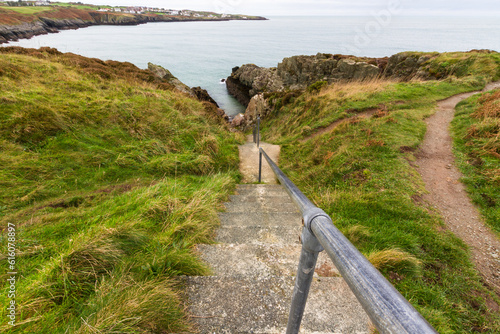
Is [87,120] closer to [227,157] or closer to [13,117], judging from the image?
[13,117]

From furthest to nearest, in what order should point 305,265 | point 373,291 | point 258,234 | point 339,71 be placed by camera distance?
point 339,71 < point 258,234 < point 305,265 < point 373,291

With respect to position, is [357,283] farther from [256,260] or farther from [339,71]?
[339,71]

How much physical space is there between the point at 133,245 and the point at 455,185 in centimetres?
691

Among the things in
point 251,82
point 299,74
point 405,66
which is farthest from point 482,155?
point 251,82

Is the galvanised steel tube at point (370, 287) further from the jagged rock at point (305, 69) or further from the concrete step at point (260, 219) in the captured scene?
the jagged rock at point (305, 69)

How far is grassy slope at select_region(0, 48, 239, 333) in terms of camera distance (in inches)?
68.6

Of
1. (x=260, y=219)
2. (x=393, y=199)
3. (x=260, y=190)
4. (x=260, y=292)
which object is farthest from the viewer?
(x=260, y=190)

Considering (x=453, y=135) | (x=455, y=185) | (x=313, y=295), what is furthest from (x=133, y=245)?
(x=453, y=135)

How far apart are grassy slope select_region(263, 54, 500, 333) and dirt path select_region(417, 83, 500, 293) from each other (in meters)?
0.26

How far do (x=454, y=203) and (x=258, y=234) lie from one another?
4.54 m

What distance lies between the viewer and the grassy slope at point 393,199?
8.79ft

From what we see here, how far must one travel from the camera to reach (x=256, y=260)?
8.61 feet

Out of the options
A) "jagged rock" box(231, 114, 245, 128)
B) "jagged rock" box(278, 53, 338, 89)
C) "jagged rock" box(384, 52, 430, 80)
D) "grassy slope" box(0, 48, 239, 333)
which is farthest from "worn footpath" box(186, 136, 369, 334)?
"jagged rock" box(278, 53, 338, 89)

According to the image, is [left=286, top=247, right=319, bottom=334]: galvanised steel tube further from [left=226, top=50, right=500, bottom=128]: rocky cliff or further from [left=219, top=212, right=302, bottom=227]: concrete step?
[left=226, top=50, right=500, bottom=128]: rocky cliff
